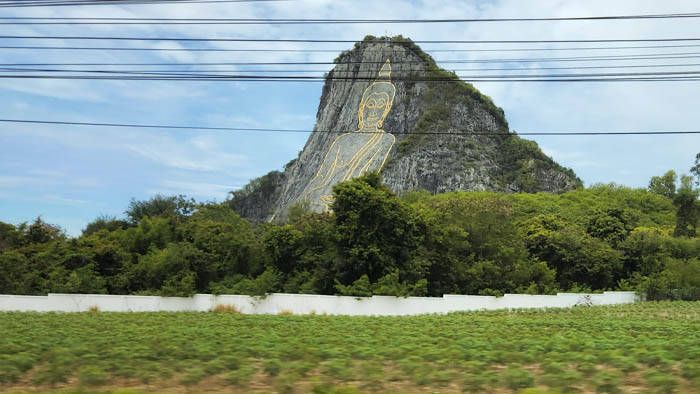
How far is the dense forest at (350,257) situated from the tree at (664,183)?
59.5 metres

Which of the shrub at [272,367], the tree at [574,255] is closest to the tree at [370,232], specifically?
the tree at [574,255]

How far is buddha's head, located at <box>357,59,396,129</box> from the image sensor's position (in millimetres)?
115938

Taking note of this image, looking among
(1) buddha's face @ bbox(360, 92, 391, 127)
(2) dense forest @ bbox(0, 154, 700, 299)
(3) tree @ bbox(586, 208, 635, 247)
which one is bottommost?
(2) dense forest @ bbox(0, 154, 700, 299)

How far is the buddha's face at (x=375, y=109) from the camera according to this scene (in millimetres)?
115938

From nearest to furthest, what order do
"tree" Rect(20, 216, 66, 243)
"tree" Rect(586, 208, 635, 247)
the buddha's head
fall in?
"tree" Rect(20, 216, 66, 243)
"tree" Rect(586, 208, 635, 247)
the buddha's head

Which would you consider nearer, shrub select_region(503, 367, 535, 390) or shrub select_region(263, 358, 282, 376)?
shrub select_region(503, 367, 535, 390)

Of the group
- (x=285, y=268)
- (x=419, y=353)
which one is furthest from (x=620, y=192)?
(x=419, y=353)

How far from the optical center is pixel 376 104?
4636 inches

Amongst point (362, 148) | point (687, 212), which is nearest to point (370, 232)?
point (687, 212)

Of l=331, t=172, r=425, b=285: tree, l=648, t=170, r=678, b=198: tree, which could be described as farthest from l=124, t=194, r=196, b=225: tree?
l=648, t=170, r=678, b=198: tree

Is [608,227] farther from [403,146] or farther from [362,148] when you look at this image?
[362,148]

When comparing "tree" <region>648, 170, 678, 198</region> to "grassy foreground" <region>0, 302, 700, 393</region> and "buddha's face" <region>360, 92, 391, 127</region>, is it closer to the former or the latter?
"buddha's face" <region>360, 92, 391, 127</region>

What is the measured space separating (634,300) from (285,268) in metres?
25.2

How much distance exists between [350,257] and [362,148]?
83504mm
